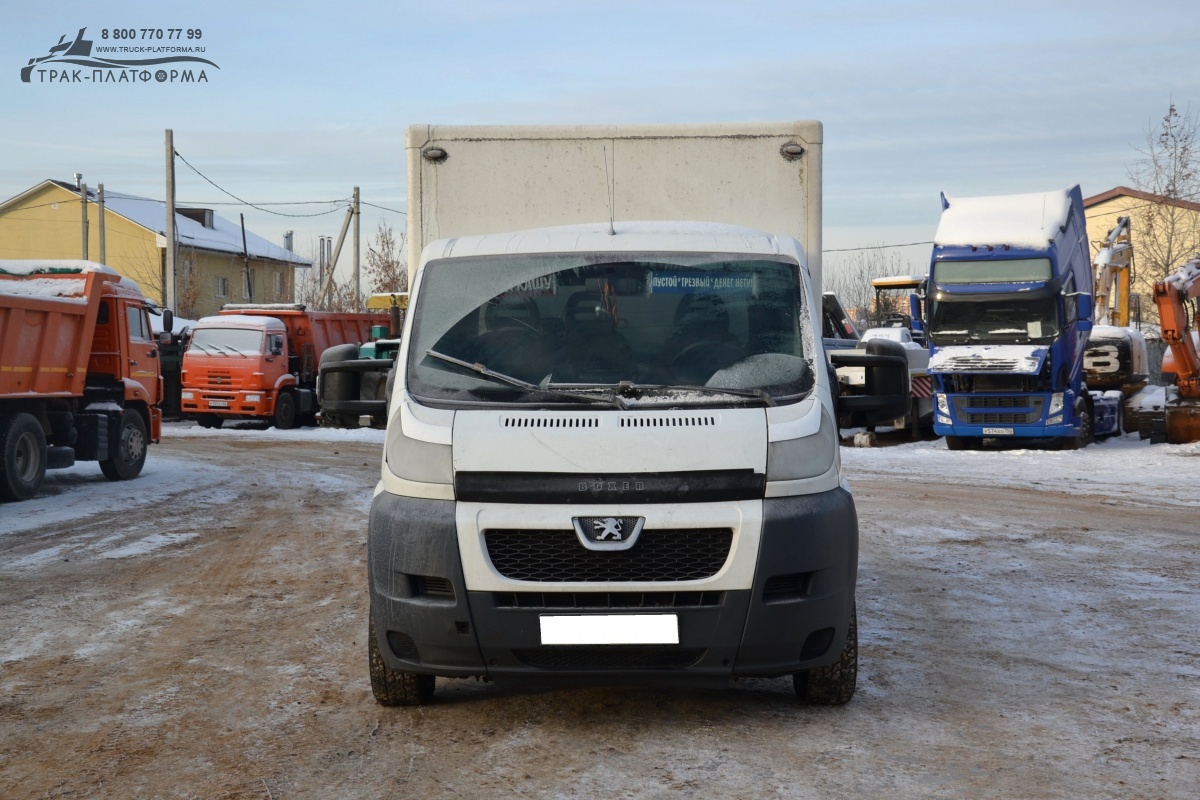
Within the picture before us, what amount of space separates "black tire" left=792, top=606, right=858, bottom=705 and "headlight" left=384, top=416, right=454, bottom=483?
1724 mm

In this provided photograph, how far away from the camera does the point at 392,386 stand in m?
5.45

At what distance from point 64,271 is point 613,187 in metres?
11.2

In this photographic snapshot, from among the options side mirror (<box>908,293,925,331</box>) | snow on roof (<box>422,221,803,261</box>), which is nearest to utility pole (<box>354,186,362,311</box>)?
side mirror (<box>908,293,925,331</box>)

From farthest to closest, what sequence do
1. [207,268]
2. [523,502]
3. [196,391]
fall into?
[207,268], [196,391], [523,502]

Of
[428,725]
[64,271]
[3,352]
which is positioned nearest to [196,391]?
[64,271]

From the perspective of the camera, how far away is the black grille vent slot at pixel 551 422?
4855 mm

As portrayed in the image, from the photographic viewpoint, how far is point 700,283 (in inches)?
219

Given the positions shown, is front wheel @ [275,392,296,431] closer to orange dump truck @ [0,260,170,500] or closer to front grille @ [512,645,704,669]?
orange dump truck @ [0,260,170,500]

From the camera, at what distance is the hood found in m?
20.0

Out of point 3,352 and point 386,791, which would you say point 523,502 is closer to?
point 386,791

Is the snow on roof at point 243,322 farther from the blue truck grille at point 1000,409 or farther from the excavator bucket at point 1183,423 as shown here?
the excavator bucket at point 1183,423

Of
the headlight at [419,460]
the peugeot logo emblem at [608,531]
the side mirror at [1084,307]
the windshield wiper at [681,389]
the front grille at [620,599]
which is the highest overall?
the side mirror at [1084,307]

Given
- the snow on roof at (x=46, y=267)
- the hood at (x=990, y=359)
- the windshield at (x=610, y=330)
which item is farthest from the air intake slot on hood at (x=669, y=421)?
the hood at (x=990, y=359)

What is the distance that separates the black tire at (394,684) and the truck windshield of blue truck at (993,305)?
16475mm
